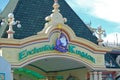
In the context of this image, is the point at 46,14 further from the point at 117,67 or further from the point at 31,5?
the point at 117,67

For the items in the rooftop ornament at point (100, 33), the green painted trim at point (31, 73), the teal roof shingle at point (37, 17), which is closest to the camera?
the teal roof shingle at point (37, 17)

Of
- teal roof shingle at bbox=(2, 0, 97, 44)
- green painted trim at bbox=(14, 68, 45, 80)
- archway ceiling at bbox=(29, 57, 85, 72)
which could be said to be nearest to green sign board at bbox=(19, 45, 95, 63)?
teal roof shingle at bbox=(2, 0, 97, 44)

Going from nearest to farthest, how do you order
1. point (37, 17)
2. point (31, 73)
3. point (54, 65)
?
point (37, 17), point (54, 65), point (31, 73)

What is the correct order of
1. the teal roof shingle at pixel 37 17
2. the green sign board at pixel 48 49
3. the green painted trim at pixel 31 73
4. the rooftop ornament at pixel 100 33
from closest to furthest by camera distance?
1. the green sign board at pixel 48 49
2. the teal roof shingle at pixel 37 17
3. the rooftop ornament at pixel 100 33
4. the green painted trim at pixel 31 73

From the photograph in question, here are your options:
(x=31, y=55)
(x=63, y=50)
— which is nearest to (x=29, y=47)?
(x=31, y=55)

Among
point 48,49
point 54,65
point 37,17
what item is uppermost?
point 37,17

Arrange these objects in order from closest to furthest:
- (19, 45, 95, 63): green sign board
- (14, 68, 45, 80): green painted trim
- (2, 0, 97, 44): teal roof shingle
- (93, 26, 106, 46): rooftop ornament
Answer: (19, 45, 95, 63): green sign board → (2, 0, 97, 44): teal roof shingle → (93, 26, 106, 46): rooftop ornament → (14, 68, 45, 80): green painted trim

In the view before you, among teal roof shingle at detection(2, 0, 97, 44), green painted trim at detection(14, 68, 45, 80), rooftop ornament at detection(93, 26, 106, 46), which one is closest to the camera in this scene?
teal roof shingle at detection(2, 0, 97, 44)

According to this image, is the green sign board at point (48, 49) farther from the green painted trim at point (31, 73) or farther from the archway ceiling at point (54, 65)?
the green painted trim at point (31, 73)

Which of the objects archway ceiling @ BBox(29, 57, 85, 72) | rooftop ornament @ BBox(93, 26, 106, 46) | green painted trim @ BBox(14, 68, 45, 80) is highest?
rooftop ornament @ BBox(93, 26, 106, 46)

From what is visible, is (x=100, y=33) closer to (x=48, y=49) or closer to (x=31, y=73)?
(x=48, y=49)

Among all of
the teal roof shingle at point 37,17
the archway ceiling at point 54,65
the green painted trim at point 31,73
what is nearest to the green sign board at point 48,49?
the teal roof shingle at point 37,17

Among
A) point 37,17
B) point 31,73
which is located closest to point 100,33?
point 37,17

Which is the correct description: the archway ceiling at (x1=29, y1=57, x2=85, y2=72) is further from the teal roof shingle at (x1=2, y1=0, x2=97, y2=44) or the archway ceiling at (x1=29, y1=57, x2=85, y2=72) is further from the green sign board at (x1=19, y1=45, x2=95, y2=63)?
the teal roof shingle at (x1=2, y1=0, x2=97, y2=44)
